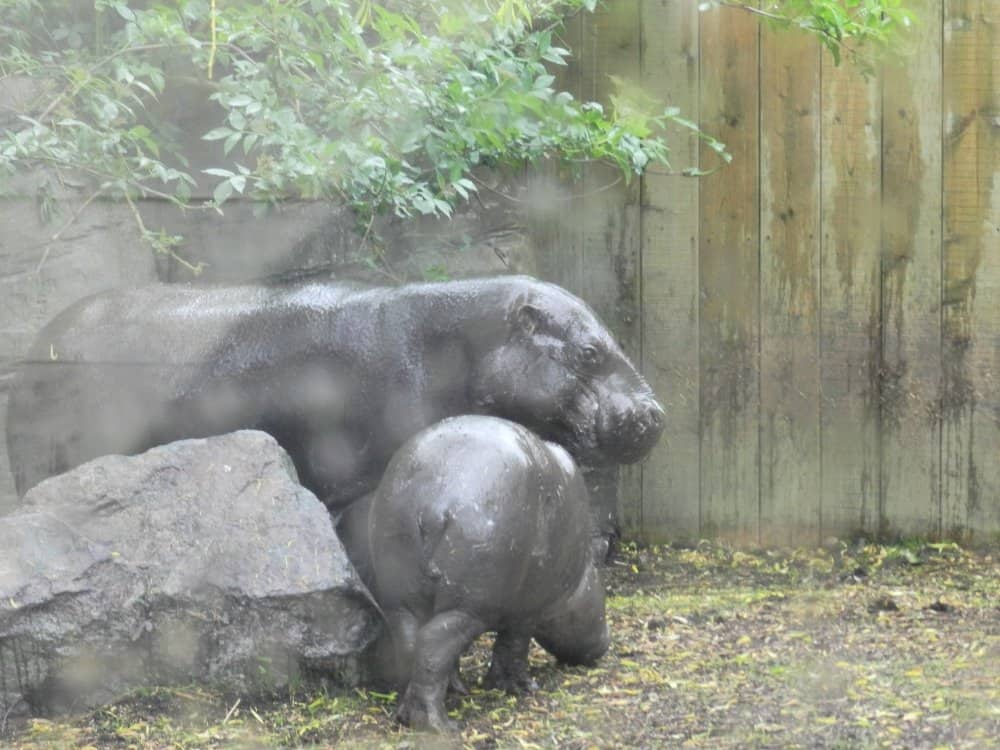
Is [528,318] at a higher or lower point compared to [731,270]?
lower

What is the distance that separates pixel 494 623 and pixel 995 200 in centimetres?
311

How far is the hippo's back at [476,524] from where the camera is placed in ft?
11.4

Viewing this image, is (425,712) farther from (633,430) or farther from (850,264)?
(850,264)

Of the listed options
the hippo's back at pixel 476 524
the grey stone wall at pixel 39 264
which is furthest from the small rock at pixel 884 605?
the grey stone wall at pixel 39 264

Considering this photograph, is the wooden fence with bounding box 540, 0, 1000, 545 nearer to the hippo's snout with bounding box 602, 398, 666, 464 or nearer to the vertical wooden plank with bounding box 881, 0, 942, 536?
the vertical wooden plank with bounding box 881, 0, 942, 536

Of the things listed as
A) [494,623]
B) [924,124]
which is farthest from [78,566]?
[924,124]

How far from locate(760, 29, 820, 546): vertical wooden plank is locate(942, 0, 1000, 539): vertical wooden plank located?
0.51 metres

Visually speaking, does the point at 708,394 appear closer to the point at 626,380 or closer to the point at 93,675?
the point at 626,380

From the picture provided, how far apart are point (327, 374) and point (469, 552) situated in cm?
102

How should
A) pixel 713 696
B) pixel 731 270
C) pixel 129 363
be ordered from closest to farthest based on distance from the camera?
pixel 713 696 < pixel 129 363 < pixel 731 270

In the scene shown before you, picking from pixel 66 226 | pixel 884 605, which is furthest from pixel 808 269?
pixel 66 226

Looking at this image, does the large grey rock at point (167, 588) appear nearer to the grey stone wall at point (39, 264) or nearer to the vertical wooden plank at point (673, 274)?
the grey stone wall at point (39, 264)

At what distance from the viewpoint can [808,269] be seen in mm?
5762

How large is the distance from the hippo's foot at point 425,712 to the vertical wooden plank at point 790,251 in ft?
8.98
